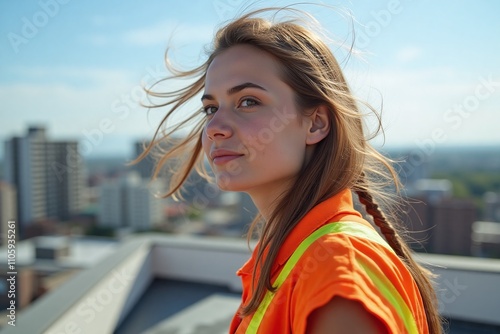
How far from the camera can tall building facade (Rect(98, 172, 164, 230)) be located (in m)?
26.4

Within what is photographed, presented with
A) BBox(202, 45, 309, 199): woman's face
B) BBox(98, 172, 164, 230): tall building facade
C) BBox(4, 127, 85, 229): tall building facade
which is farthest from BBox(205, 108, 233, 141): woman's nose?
BBox(98, 172, 164, 230): tall building facade

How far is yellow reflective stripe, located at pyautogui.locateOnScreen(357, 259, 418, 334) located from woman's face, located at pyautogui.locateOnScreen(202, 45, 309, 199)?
1.14 feet

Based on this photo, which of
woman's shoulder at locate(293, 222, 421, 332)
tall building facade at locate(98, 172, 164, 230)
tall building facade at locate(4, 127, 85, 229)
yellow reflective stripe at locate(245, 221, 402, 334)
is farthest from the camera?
tall building facade at locate(98, 172, 164, 230)

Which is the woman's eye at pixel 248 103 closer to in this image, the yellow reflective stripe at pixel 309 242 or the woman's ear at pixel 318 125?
the woman's ear at pixel 318 125

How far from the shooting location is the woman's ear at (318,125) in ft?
3.02

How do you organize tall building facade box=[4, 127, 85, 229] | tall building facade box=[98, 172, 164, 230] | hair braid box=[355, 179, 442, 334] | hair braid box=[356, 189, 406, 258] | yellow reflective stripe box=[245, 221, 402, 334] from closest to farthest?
yellow reflective stripe box=[245, 221, 402, 334], hair braid box=[355, 179, 442, 334], hair braid box=[356, 189, 406, 258], tall building facade box=[4, 127, 85, 229], tall building facade box=[98, 172, 164, 230]

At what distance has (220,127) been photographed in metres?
0.91

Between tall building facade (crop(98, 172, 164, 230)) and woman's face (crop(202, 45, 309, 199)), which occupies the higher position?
woman's face (crop(202, 45, 309, 199))

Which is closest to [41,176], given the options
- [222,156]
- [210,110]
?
[210,110]

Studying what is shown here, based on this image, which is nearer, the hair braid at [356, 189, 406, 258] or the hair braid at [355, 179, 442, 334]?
the hair braid at [355, 179, 442, 334]

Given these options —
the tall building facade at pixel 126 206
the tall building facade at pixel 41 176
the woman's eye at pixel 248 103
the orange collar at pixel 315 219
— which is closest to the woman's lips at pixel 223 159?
the woman's eye at pixel 248 103

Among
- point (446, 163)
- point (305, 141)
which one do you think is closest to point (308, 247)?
point (305, 141)

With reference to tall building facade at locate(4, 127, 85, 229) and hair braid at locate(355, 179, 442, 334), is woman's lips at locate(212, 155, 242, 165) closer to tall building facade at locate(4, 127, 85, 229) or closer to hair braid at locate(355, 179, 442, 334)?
hair braid at locate(355, 179, 442, 334)

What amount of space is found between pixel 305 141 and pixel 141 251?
241 centimetres
